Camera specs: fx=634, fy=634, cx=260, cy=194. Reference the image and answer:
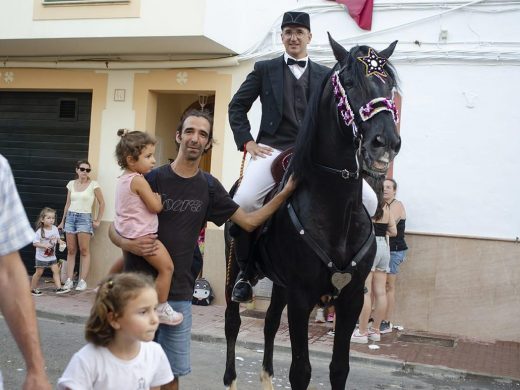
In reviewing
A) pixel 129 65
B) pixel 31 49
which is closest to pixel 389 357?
pixel 129 65

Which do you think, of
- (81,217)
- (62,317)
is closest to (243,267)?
(62,317)

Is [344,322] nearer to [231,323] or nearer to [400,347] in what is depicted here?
[231,323]

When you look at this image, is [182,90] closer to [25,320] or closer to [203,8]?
[203,8]

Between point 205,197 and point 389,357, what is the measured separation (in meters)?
4.40

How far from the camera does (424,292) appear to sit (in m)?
9.02

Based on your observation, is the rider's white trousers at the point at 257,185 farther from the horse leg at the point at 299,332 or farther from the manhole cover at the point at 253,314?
the manhole cover at the point at 253,314

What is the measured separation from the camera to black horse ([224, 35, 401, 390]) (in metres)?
3.72

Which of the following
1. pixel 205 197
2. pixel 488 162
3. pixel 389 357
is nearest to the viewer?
pixel 205 197

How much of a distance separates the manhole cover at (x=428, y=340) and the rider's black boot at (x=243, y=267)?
4.03 m

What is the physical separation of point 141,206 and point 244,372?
352 centimetres

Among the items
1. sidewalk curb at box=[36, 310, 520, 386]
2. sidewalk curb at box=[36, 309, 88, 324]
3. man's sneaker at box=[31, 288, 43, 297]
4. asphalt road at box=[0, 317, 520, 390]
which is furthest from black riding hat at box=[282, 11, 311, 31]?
man's sneaker at box=[31, 288, 43, 297]

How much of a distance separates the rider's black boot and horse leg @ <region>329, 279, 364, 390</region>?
907mm

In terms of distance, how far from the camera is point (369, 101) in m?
3.52

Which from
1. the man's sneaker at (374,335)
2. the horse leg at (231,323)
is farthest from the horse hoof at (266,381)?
the man's sneaker at (374,335)
